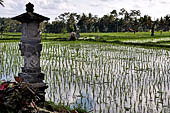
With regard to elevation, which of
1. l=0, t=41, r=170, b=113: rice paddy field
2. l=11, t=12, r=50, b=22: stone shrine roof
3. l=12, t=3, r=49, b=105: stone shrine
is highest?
l=11, t=12, r=50, b=22: stone shrine roof

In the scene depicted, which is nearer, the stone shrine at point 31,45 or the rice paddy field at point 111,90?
the stone shrine at point 31,45

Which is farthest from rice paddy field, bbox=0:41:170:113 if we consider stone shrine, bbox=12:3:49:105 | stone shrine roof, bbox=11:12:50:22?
stone shrine roof, bbox=11:12:50:22

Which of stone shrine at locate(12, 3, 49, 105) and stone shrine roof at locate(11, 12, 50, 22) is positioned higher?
stone shrine roof at locate(11, 12, 50, 22)

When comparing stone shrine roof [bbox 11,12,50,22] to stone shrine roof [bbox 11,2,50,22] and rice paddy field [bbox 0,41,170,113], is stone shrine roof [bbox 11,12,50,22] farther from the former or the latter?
rice paddy field [bbox 0,41,170,113]

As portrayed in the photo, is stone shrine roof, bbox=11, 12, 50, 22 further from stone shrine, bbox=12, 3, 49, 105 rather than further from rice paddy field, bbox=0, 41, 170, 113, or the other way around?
rice paddy field, bbox=0, 41, 170, 113

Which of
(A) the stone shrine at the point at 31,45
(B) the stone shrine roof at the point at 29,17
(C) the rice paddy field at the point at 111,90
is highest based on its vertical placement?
(B) the stone shrine roof at the point at 29,17

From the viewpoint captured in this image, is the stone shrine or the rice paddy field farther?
the rice paddy field

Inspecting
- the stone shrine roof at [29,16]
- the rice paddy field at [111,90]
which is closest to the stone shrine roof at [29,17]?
the stone shrine roof at [29,16]

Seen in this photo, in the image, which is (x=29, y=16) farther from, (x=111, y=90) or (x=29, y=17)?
(x=111, y=90)

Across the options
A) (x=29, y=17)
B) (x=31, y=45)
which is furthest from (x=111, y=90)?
(x=29, y=17)

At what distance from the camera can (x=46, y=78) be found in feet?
24.2

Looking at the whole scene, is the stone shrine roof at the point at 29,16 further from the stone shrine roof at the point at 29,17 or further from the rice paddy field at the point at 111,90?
the rice paddy field at the point at 111,90

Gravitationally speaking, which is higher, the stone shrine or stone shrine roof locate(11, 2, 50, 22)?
stone shrine roof locate(11, 2, 50, 22)

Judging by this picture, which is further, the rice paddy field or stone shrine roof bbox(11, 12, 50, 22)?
the rice paddy field
